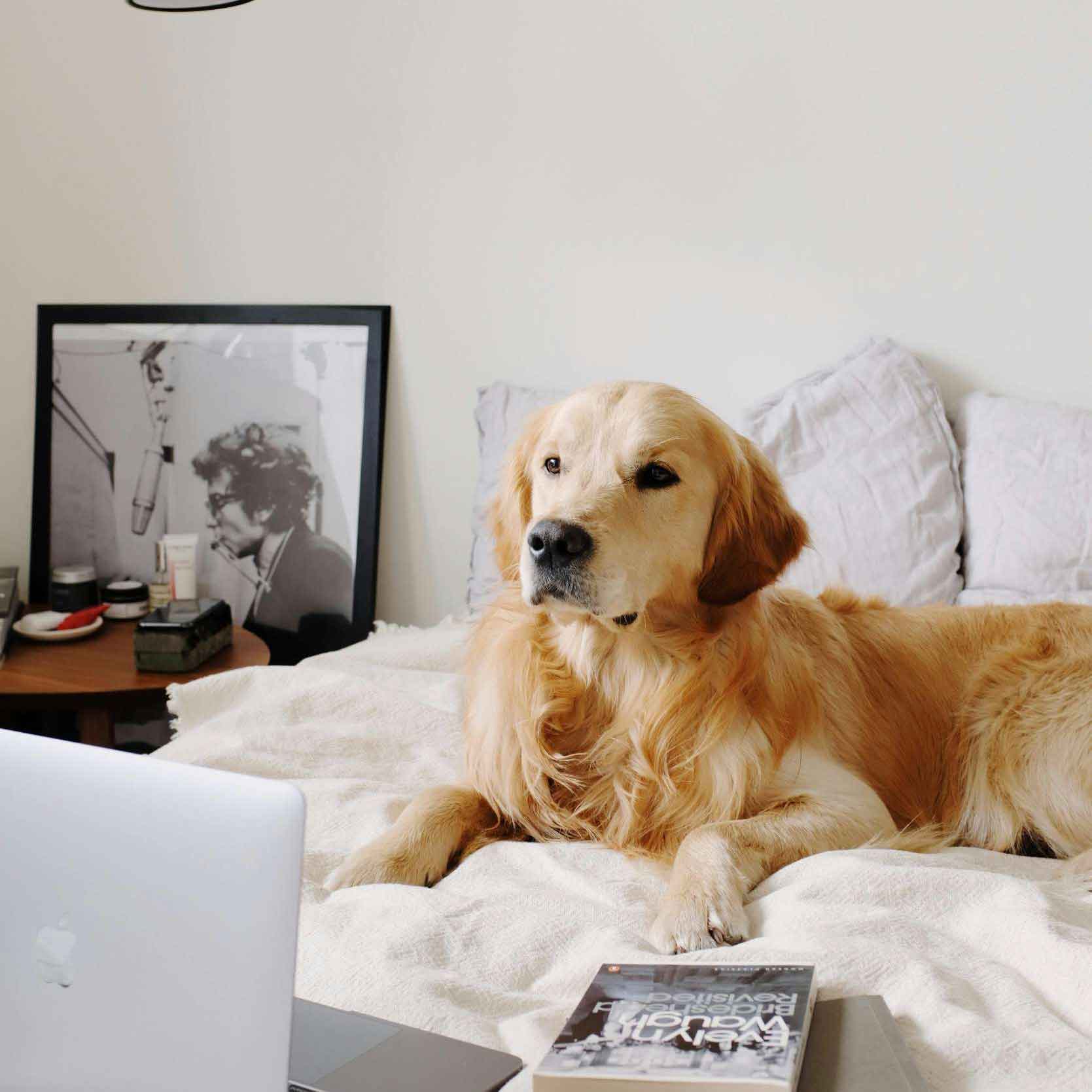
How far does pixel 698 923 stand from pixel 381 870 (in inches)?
15.7

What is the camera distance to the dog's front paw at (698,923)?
1.26 m

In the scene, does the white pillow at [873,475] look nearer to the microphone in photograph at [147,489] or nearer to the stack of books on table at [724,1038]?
the stack of books on table at [724,1038]

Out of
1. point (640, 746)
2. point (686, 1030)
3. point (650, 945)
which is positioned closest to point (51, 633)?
point (640, 746)

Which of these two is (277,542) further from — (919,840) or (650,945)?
(650,945)

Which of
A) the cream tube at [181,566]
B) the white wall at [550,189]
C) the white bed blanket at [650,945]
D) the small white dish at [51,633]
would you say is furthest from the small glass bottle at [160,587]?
the white bed blanket at [650,945]

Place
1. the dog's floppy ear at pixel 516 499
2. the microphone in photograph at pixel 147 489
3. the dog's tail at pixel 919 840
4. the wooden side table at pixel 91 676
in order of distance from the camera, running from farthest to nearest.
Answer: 1. the microphone in photograph at pixel 147 489
2. the wooden side table at pixel 91 676
3. the dog's floppy ear at pixel 516 499
4. the dog's tail at pixel 919 840

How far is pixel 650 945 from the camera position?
4.17ft

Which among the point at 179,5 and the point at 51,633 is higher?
the point at 179,5

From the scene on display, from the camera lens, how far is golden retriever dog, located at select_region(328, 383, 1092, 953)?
5.05ft

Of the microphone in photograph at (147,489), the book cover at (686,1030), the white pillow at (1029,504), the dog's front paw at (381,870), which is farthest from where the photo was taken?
the microphone in photograph at (147,489)

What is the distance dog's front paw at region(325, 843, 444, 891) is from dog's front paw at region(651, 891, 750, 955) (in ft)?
1.04

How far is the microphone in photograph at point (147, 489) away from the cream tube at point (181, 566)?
26 cm

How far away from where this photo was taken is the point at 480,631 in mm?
1826

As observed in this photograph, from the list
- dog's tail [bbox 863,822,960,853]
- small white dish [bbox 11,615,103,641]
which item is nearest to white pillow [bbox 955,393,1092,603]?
dog's tail [bbox 863,822,960,853]
